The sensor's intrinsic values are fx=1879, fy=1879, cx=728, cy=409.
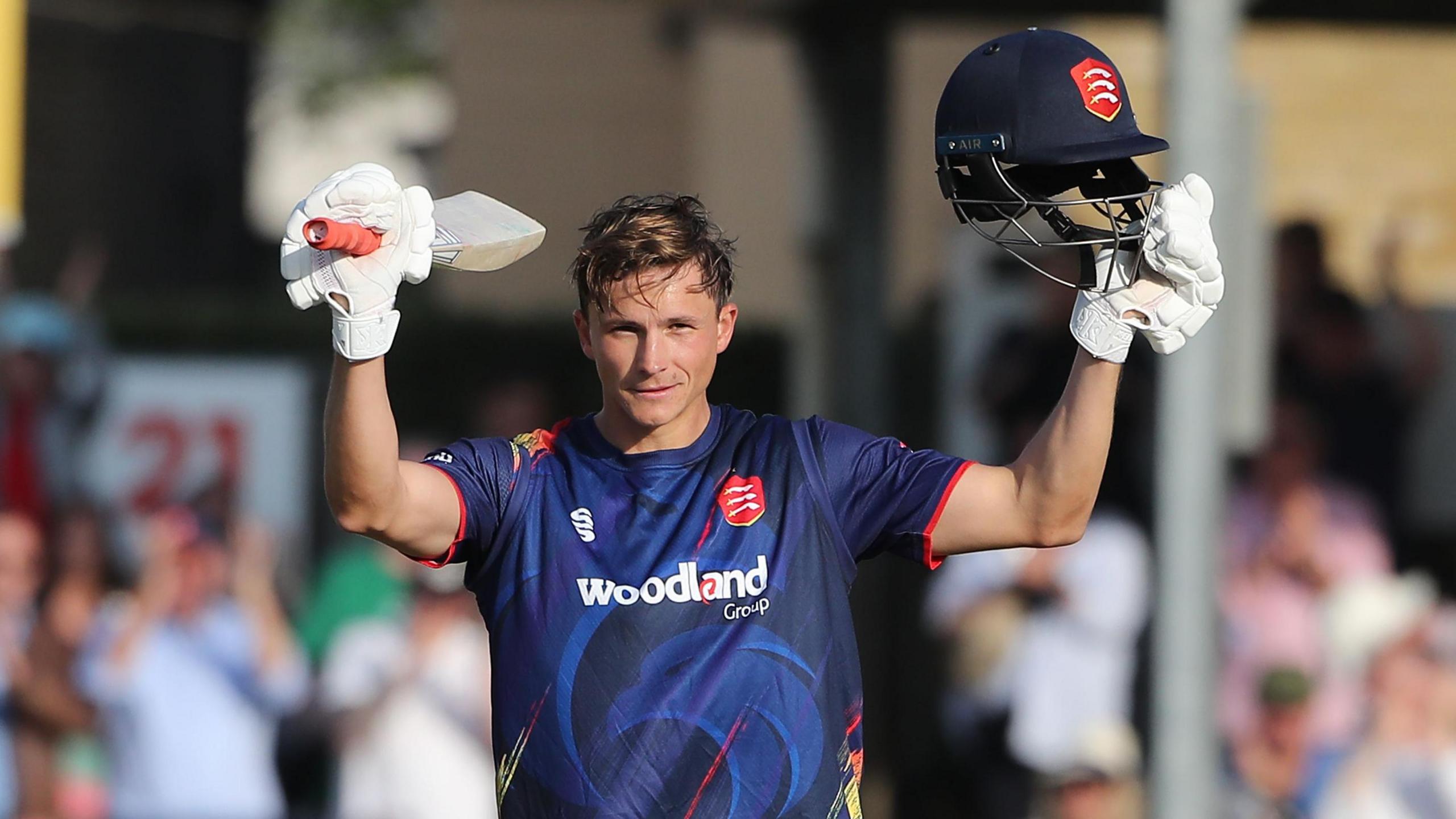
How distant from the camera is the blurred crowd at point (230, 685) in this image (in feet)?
22.2

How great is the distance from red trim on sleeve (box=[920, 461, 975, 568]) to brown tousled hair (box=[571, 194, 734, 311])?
44cm

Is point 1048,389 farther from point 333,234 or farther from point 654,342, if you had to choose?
point 333,234

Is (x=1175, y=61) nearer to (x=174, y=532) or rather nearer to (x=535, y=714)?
(x=535, y=714)

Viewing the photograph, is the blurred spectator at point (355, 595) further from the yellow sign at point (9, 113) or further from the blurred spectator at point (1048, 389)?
the blurred spectator at point (1048, 389)

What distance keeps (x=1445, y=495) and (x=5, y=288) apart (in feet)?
20.8

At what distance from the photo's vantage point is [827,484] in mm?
Result: 2848

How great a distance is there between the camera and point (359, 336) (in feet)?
8.50

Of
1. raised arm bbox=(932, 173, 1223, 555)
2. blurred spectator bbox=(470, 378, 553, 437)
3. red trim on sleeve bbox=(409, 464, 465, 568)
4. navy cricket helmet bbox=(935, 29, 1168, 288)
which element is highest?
navy cricket helmet bbox=(935, 29, 1168, 288)

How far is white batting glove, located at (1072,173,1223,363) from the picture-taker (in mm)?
2715

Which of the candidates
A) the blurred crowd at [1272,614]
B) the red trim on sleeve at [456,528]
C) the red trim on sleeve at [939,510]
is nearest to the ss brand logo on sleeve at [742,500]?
the red trim on sleeve at [939,510]

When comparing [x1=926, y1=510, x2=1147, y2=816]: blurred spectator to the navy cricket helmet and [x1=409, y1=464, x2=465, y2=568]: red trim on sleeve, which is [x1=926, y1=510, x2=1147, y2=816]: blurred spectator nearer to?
the navy cricket helmet

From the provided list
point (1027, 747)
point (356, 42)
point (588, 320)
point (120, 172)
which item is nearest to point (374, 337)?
point (588, 320)

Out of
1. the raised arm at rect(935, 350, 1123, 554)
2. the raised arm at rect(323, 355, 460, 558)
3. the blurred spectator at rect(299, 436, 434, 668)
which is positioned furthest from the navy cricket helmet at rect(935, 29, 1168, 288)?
the blurred spectator at rect(299, 436, 434, 668)

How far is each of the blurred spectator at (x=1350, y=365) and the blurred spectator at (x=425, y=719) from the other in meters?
3.41
